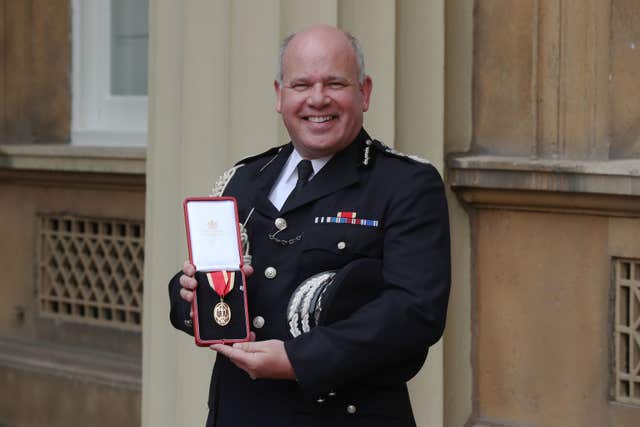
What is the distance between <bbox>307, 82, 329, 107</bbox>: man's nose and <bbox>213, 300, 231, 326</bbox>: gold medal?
482mm

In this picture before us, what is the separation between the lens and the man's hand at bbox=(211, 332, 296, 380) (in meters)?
2.66

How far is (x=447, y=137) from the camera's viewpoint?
4.72 m

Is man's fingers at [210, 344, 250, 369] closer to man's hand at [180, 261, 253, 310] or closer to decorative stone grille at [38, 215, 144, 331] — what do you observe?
man's hand at [180, 261, 253, 310]

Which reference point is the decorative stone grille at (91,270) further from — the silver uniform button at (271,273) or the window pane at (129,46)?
the silver uniform button at (271,273)

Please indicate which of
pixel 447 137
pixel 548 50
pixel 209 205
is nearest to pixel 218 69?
pixel 447 137

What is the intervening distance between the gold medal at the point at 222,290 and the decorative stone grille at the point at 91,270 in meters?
3.58

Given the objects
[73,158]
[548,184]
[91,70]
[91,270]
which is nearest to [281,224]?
[548,184]

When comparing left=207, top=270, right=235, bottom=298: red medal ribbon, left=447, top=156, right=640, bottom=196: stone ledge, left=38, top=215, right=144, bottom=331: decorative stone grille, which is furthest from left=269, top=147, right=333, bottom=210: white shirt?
left=38, top=215, right=144, bottom=331: decorative stone grille

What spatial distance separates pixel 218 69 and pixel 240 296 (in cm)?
196

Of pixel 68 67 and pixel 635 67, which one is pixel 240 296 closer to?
pixel 635 67

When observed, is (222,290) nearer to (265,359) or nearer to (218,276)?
(218,276)

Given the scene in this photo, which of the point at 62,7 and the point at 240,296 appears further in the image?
the point at 62,7

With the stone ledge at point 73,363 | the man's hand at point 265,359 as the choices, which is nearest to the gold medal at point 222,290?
the man's hand at point 265,359

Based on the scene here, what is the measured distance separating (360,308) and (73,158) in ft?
12.8
